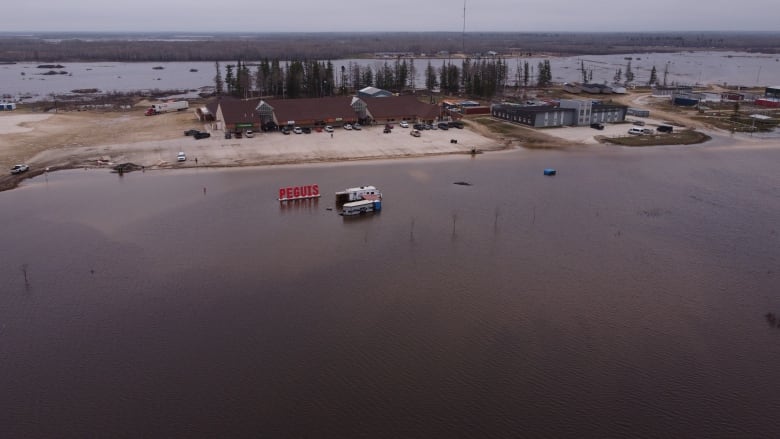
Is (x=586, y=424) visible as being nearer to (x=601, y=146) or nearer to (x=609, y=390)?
(x=609, y=390)

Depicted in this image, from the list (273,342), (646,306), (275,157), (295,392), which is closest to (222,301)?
(273,342)

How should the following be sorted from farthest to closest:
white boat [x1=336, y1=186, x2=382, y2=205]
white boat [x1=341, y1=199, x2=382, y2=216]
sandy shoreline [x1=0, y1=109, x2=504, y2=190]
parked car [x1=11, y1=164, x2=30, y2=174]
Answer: sandy shoreline [x1=0, y1=109, x2=504, y2=190]
parked car [x1=11, y1=164, x2=30, y2=174]
white boat [x1=336, y1=186, x2=382, y2=205]
white boat [x1=341, y1=199, x2=382, y2=216]

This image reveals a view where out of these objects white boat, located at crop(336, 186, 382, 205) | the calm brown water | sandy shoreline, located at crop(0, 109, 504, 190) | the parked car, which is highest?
sandy shoreline, located at crop(0, 109, 504, 190)

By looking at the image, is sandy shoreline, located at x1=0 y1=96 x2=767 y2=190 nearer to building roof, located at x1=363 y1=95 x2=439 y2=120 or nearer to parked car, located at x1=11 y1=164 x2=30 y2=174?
parked car, located at x1=11 y1=164 x2=30 y2=174

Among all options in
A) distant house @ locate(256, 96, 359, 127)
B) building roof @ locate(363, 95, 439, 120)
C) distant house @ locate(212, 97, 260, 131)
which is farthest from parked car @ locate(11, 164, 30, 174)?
building roof @ locate(363, 95, 439, 120)

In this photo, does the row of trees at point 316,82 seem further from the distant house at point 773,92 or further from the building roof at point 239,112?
the distant house at point 773,92

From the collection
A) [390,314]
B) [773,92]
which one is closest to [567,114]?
[390,314]
